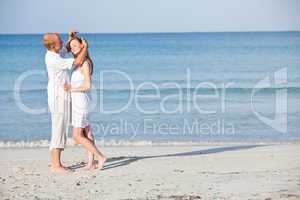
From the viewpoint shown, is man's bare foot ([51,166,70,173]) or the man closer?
the man

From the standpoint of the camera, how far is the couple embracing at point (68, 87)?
8.89 metres

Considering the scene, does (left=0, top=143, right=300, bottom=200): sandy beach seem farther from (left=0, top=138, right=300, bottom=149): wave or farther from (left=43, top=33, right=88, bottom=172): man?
(left=0, top=138, right=300, bottom=149): wave

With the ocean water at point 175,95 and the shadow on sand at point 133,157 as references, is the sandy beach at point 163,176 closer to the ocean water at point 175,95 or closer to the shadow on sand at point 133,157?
the shadow on sand at point 133,157

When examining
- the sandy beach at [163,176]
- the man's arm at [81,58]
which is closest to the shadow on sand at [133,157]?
the sandy beach at [163,176]

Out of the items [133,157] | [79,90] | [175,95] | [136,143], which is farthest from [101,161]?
[175,95]

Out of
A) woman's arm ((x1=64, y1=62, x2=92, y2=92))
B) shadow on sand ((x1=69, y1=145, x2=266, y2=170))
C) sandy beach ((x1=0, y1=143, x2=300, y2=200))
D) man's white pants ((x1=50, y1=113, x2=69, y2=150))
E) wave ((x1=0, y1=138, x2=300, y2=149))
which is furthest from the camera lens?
wave ((x1=0, y1=138, x2=300, y2=149))

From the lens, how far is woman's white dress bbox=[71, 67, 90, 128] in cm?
896

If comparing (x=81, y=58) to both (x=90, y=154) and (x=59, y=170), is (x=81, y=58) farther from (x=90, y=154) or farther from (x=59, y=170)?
(x=59, y=170)

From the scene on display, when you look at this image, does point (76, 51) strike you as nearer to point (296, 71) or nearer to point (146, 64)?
point (296, 71)

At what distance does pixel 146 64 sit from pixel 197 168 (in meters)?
30.7

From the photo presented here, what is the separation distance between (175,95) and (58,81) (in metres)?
16.7

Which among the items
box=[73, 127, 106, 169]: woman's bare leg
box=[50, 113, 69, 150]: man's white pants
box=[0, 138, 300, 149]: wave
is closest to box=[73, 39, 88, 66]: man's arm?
box=[50, 113, 69, 150]: man's white pants

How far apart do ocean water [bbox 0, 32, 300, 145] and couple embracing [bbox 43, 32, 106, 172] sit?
5.65 m

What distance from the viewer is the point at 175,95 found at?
25562 mm
